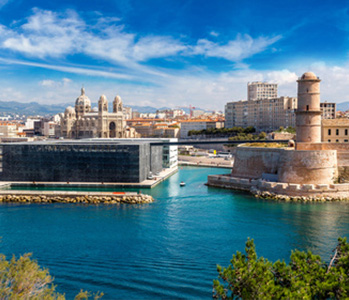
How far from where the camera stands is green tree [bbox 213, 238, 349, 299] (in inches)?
382

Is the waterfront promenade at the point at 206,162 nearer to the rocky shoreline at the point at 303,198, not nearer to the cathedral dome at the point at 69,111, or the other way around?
the rocky shoreline at the point at 303,198

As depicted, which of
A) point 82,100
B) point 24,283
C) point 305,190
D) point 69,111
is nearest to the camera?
point 24,283

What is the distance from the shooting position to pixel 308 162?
3244 cm

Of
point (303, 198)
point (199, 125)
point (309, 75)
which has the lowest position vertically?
→ point (303, 198)

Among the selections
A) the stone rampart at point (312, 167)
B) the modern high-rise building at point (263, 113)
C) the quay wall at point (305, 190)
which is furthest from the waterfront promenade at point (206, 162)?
the modern high-rise building at point (263, 113)

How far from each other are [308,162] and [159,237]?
16088 mm

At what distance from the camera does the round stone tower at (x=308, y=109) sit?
109ft

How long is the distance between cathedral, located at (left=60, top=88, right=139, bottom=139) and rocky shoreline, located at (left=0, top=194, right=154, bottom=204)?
7330cm

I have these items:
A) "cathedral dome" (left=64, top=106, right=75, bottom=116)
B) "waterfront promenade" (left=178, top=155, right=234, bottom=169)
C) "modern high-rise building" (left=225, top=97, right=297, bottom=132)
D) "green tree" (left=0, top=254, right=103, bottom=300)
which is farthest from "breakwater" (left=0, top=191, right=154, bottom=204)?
"cathedral dome" (left=64, top=106, right=75, bottom=116)

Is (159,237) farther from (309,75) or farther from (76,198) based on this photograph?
(309,75)

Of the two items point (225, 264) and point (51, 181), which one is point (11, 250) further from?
point (51, 181)

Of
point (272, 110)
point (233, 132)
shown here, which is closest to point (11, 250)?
point (233, 132)

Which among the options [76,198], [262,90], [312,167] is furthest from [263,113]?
[76,198]

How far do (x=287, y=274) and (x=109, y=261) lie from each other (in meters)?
8.98
